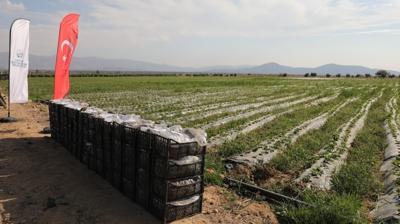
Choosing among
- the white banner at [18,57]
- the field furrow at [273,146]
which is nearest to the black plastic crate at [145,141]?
the field furrow at [273,146]

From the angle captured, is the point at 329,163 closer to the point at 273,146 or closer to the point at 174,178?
the point at 273,146

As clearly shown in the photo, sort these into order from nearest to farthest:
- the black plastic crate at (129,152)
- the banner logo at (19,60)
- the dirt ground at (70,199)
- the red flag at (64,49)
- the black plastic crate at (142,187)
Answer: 1. the dirt ground at (70,199)
2. the black plastic crate at (142,187)
3. the black plastic crate at (129,152)
4. the red flag at (64,49)
5. the banner logo at (19,60)

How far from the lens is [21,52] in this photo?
40.3 ft

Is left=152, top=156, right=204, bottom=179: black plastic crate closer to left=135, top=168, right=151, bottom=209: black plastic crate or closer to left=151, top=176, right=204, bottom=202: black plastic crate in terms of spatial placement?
left=151, top=176, right=204, bottom=202: black plastic crate

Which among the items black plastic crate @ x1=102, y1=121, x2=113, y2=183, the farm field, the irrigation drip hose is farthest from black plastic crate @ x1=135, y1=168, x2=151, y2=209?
the irrigation drip hose

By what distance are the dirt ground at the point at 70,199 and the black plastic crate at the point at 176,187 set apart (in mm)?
420

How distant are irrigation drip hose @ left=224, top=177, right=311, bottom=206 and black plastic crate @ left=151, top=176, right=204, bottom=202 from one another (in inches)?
55.2

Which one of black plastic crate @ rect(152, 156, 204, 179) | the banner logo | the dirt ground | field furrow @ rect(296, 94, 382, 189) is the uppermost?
the banner logo

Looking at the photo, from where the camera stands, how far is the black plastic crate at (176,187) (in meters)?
5.27

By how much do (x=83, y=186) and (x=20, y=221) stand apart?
61.0 inches

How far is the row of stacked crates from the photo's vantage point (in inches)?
208

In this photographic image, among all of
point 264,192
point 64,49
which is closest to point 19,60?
point 64,49

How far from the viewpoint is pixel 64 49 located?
456 inches

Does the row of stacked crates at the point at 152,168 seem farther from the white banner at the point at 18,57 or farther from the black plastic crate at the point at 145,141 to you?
the white banner at the point at 18,57
